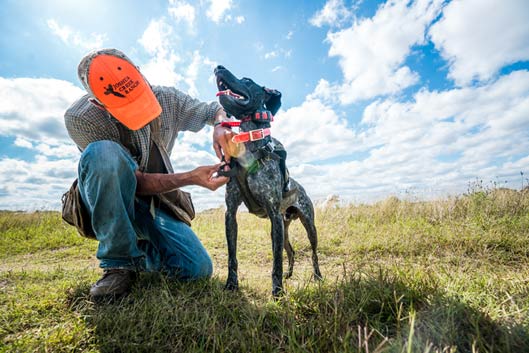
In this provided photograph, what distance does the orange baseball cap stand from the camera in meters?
2.13

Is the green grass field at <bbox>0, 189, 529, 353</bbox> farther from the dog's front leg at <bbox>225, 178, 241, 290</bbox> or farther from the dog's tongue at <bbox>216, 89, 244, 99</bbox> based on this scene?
the dog's tongue at <bbox>216, 89, 244, 99</bbox>

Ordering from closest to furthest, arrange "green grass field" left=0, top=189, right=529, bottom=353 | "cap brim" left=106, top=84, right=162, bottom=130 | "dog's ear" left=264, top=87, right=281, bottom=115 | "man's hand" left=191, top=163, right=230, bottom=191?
"green grass field" left=0, top=189, right=529, bottom=353 → "cap brim" left=106, top=84, right=162, bottom=130 → "man's hand" left=191, top=163, right=230, bottom=191 → "dog's ear" left=264, top=87, right=281, bottom=115

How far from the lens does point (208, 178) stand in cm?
237

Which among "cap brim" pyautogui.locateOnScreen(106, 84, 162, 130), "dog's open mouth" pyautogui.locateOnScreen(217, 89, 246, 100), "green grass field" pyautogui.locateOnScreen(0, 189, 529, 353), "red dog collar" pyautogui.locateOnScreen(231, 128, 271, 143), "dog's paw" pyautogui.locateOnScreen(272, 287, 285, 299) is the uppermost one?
"dog's open mouth" pyautogui.locateOnScreen(217, 89, 246, 100)

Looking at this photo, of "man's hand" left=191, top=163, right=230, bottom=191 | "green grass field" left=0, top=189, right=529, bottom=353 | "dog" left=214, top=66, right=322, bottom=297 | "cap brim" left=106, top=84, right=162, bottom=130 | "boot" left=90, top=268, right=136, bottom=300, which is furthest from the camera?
"dog" left=214, top=66, right=322, bottom=297

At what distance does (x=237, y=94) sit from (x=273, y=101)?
45 centimetres

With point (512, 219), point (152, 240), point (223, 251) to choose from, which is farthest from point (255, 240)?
point (512, 219)

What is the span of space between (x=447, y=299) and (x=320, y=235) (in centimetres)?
400

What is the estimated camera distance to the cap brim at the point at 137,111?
7.25ft

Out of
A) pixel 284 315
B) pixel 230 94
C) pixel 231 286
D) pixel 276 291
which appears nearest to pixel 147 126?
pixel 230 94

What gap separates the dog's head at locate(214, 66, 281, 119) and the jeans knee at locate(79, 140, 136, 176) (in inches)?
38.4

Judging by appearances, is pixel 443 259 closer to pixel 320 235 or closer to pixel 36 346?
pixel 320 235

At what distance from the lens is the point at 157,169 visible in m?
2.86

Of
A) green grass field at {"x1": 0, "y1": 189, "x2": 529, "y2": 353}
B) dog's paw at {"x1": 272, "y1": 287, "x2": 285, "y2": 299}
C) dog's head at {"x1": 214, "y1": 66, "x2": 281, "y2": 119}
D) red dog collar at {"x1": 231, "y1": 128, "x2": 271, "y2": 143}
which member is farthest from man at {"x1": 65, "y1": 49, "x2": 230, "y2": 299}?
dog's paw at {"x1": 272, "y1": 287, "x2": 285, "y2": 299}
